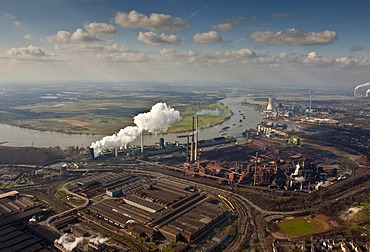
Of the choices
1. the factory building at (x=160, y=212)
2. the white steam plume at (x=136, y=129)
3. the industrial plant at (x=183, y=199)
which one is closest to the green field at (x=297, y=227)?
the industrial plant at (x=183, y=199)

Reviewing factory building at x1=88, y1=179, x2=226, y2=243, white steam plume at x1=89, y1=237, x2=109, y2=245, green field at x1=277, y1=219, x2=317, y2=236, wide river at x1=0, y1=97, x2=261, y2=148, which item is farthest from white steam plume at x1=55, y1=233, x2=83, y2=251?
wide river at x1=0, y1=97, x2=261, y2=148

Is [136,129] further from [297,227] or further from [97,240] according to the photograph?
[297,227]

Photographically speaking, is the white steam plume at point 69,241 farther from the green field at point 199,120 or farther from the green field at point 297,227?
the green field at point 199,120

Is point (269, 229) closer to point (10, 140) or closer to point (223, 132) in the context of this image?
point (223, 132)

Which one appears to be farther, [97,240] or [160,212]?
[160,212]

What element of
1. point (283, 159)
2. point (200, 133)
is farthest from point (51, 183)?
point (200, 133)

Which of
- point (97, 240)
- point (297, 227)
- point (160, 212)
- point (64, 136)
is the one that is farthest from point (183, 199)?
point (64, 136)
